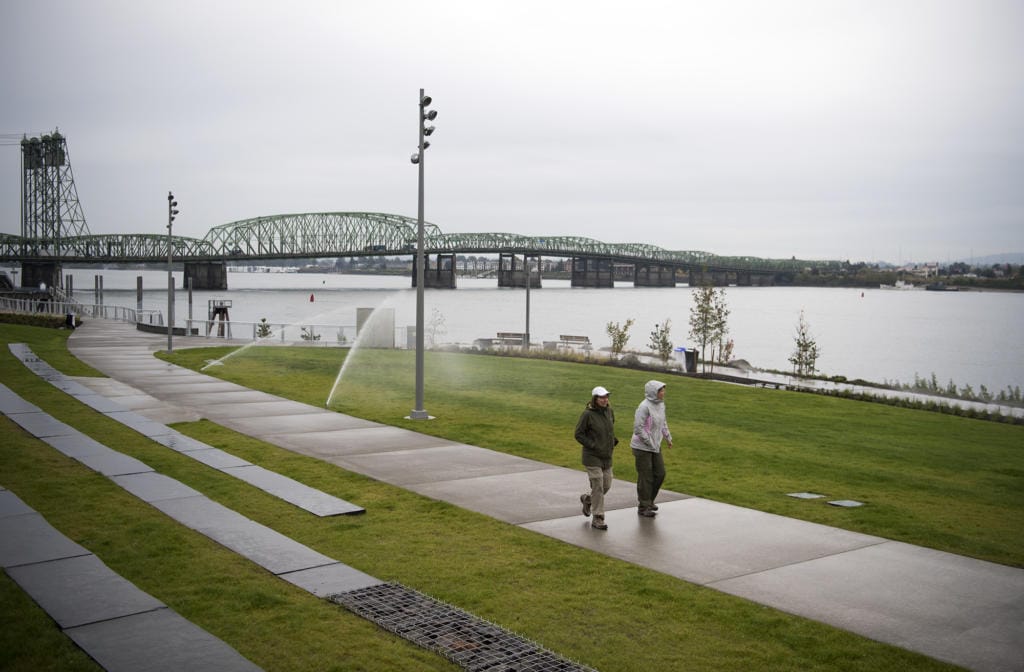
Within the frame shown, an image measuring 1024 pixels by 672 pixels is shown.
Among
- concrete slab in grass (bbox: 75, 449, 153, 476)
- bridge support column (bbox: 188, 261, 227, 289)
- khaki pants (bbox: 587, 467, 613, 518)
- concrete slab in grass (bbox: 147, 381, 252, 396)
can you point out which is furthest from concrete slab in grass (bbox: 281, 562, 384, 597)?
bridge support column (bbox: 188, 261, 227, 289)

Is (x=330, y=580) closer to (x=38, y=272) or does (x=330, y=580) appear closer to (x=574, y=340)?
(x=574, y=340)

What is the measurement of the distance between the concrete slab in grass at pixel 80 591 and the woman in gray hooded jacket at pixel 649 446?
6.22 meters

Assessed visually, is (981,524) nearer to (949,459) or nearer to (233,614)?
(949,459)

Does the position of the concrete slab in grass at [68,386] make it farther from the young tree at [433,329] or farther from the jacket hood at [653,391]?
the young tree at [433,329]

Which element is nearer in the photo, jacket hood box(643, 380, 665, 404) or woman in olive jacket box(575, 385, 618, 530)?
woman in olive jacket box(575, 385, 618, 530)

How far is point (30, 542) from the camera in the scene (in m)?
9.53

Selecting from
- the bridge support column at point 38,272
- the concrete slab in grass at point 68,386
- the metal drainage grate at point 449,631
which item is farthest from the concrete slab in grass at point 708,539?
the bridge support column at point 38,272

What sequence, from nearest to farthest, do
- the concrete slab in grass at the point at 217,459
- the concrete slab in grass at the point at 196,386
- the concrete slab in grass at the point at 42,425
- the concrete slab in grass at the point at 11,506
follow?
the concrete slab in grass at the point at 11,506 < the concrete slab in grass at the point at 217,459 < the concrete slab in grass at the point at 42,425 < the concrete slab in grass at the point at 196,386

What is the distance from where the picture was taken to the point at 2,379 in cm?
2423

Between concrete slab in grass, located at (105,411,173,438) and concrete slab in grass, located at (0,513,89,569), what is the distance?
6203 mm

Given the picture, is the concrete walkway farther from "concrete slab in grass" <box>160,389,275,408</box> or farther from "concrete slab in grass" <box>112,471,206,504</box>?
"concrete slab in grass" <box>160,389,275,408</box>

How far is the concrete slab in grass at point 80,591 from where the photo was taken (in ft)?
24.6

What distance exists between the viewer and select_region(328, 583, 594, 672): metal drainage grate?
681 cm

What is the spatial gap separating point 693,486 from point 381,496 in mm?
4920
